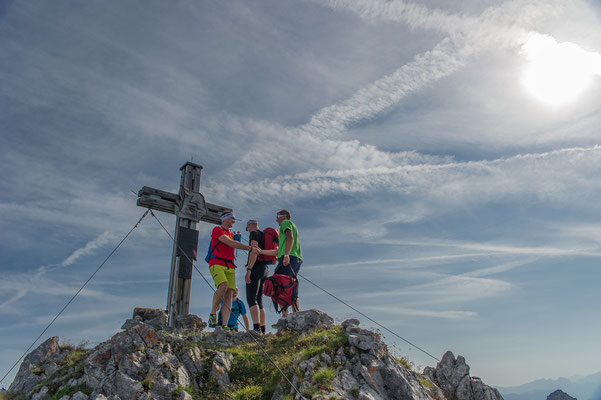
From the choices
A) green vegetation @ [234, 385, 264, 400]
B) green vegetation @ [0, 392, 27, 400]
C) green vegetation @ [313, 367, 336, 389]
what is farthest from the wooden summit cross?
green vegetation @ [313, 367, 336, 389]

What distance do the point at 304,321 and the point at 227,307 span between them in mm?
2581

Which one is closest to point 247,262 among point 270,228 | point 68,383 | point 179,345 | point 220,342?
point 270,228

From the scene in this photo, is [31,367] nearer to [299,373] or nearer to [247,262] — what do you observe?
[247,262]

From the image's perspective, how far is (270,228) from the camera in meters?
13.2

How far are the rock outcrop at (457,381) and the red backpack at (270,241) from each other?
645 centimetres

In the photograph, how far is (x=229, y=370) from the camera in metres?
9.80

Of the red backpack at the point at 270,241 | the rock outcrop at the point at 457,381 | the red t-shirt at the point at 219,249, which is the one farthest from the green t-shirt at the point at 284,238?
the rock outcrop at the point at 457,381

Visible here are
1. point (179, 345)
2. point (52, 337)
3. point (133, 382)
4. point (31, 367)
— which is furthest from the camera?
point (52, 337)

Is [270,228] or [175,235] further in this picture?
[175,235]

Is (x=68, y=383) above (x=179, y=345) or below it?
below

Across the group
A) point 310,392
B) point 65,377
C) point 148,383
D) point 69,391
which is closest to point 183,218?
point 65,377

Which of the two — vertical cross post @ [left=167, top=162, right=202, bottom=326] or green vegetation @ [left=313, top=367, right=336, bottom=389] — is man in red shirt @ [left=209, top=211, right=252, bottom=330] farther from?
green vegetation @ [left=313, top=367, right=336, bottom=389]

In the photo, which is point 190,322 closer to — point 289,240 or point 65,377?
point 65,377

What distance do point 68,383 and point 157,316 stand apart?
400 centimetres
